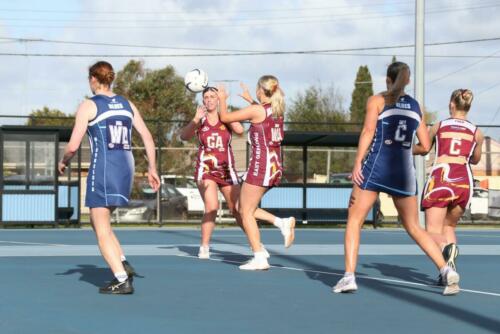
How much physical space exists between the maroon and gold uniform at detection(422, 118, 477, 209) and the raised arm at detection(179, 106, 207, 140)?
3.08 m

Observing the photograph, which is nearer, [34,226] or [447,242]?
[447,242]

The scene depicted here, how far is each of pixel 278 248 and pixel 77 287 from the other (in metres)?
6.18

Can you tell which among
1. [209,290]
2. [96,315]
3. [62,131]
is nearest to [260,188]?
[209,290]

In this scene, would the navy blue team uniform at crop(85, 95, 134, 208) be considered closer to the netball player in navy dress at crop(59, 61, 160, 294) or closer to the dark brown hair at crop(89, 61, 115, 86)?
the netball player in navy dress at crop(59, 61, 160, 294)

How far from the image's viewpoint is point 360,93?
235 ft

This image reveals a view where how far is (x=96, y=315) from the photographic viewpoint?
6684mm

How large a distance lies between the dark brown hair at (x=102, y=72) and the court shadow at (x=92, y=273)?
1.93 meters

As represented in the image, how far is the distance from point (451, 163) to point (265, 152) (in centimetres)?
212

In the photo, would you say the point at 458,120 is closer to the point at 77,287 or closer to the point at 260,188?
the point at 260,188

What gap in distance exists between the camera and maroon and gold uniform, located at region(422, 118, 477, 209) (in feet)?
29.8

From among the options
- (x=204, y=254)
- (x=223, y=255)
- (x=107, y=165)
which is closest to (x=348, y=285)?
(x=107, y=165)

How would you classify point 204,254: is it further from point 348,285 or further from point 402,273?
point 348,285

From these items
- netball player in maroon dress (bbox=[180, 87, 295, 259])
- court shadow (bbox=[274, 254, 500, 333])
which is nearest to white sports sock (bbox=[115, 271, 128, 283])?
court shadow (bbox=[274, 254, 500, 333])

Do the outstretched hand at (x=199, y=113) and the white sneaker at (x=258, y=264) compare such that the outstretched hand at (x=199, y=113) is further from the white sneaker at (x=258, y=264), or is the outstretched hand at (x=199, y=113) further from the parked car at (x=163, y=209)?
the parked car at (x=163, y=209)
